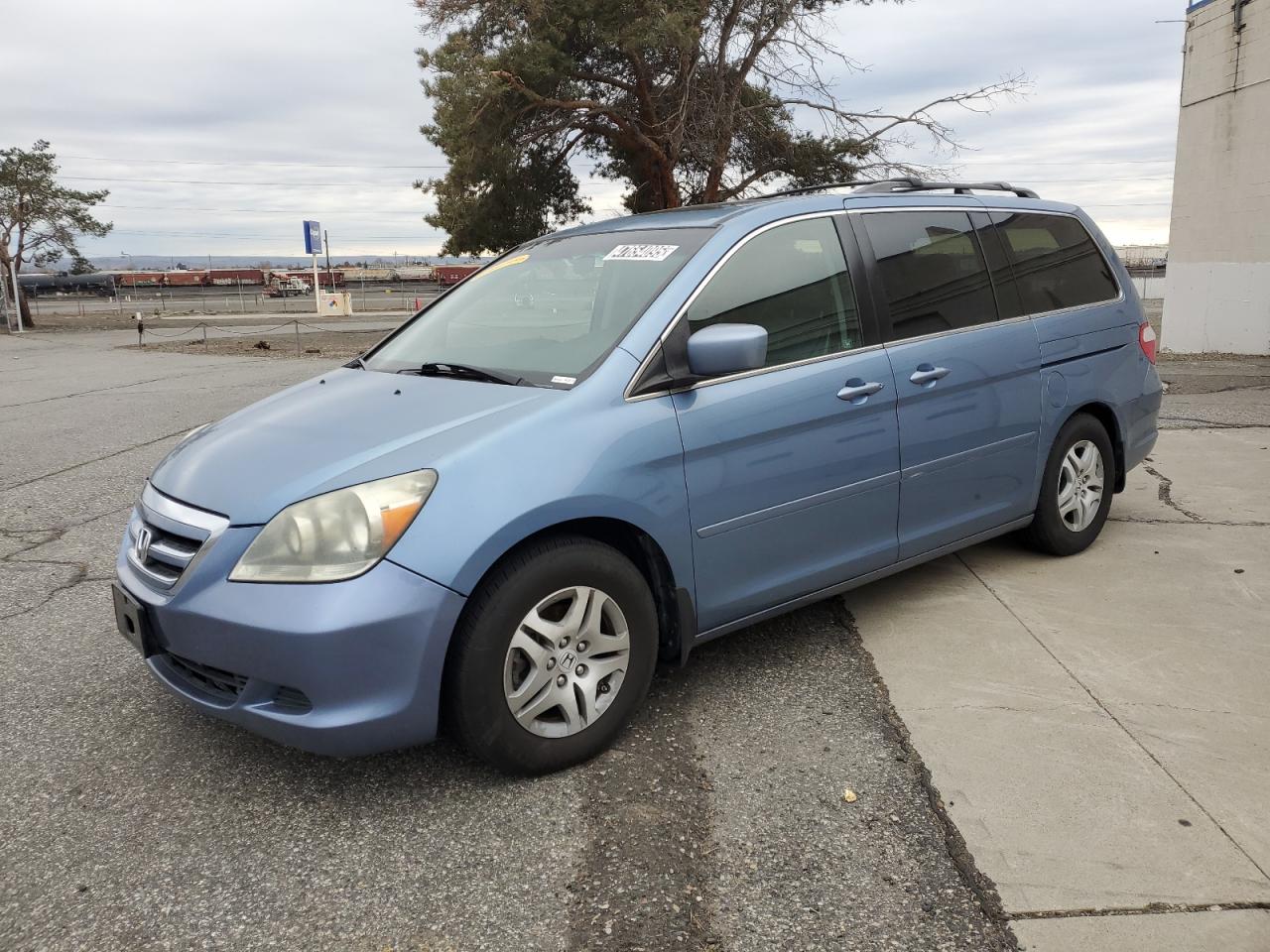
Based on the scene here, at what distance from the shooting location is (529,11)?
76.1 feet

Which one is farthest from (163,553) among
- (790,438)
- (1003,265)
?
(1003,265)

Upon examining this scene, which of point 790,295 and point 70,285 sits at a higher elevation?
point 70,285

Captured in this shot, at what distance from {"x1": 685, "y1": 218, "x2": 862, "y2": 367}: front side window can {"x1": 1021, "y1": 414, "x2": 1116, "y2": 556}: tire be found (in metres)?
1.50

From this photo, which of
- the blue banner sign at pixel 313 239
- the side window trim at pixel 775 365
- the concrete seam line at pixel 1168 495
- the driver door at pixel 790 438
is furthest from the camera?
the blue banner sign at pixel 313 239

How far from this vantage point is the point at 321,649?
2.64 metres

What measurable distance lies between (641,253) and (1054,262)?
228 cm

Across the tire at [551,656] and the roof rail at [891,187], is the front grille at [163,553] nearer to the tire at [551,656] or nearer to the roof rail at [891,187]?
the tire at [551,656]

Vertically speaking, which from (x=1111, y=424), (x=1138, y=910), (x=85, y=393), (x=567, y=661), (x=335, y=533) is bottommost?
(x=1138, y=910)

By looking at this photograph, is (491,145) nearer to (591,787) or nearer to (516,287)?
(516,287)

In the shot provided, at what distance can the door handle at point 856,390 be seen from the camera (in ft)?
12.2

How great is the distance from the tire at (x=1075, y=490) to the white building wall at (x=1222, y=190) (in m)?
11.9

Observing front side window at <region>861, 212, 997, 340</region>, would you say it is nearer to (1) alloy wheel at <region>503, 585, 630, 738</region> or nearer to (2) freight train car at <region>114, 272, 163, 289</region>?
(1) alloy wheel at <region>503, 585, 630, 738</region>

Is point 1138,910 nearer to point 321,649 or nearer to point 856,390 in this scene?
point 856,390

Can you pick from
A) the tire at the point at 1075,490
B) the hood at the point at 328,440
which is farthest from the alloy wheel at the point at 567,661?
the tire at the point at 1075,490
